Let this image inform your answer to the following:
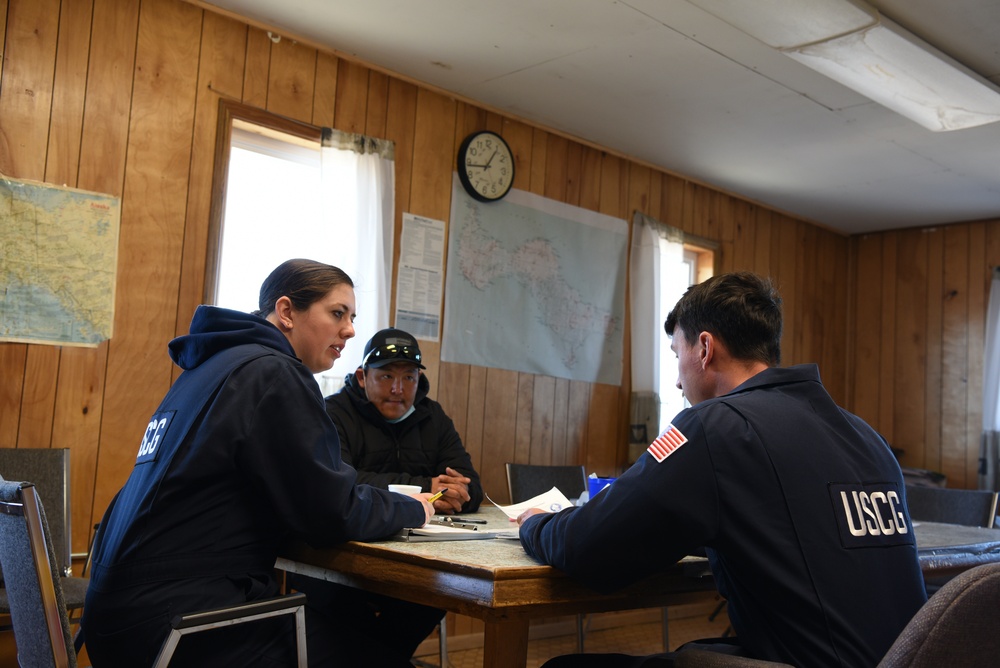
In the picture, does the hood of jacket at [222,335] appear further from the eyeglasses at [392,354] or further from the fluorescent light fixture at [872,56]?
the fluorescent light fixture at [872,56]

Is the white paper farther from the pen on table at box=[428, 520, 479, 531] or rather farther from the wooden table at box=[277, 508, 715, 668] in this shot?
the wooden table at box=[277, 508, 715, 668]

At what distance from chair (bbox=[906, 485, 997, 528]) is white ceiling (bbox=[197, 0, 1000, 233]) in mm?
1716

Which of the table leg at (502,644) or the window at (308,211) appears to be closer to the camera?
the table leg at (502,644)

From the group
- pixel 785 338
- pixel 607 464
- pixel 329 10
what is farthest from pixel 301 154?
pixel 785 338

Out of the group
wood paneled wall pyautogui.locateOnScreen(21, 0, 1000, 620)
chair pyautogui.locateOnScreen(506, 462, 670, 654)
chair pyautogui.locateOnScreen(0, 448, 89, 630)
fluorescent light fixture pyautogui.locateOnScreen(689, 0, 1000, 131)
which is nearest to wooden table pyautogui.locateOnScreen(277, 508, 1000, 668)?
chair pyautogui.locateOnScreen(0, 448, 89, 630)

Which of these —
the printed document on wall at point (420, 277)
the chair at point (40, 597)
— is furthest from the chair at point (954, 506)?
the chair at point (40, 597)

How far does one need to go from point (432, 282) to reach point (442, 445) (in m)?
1.09

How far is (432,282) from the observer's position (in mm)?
3969

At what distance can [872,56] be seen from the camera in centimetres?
326

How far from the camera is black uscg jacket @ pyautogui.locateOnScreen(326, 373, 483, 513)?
289 centimetres

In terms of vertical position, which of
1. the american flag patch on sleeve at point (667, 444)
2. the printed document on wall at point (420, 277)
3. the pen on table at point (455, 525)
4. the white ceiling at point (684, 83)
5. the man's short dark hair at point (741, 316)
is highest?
the white ceiling at point (684, 83)

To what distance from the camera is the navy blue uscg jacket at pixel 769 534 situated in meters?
1.33

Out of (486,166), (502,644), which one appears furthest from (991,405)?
(502,644)

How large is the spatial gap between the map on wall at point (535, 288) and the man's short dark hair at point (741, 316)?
2.40 metres
